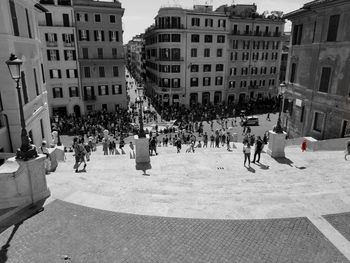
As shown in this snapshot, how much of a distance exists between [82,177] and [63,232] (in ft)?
14.4

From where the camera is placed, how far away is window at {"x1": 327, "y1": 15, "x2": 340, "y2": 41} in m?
21.9

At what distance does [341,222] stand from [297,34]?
23549 millimetres

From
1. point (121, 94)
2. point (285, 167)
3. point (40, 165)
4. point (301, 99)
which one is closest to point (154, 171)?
point (40, 165)

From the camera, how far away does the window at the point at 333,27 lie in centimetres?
2188

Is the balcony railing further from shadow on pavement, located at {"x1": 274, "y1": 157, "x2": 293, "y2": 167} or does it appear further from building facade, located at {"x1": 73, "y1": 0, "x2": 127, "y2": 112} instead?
shadow on pavement, located at {"x1": 274, "y1": 157, "x2": 293, "y2": 167}

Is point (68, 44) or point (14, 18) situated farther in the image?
point (68, 44)

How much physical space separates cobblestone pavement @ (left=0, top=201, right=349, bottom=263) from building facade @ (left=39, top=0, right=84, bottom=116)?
34.3 m

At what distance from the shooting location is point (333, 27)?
22.2 metres

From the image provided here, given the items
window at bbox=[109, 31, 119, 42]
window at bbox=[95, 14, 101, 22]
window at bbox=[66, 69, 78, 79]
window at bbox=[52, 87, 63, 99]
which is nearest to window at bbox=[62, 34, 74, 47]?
window at bbox=[66, 69, 78, 79]

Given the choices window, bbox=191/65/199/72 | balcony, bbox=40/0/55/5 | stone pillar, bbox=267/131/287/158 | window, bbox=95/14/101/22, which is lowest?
stone pillar, bbox=267/131/287/158

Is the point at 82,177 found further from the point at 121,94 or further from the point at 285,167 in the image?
the point at 121,94

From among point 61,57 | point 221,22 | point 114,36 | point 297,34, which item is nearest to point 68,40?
point 61,57

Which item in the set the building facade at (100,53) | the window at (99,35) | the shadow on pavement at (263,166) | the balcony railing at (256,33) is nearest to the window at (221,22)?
the balcony railing at (256,33)

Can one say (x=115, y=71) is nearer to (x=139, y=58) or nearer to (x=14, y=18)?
(x=14, y=18)
